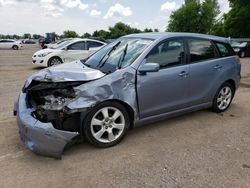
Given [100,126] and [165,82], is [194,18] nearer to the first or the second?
[165,82]

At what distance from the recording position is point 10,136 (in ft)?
14.2

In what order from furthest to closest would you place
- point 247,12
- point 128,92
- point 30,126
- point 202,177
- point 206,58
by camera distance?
point 247,12
point 206,58
point 128,92
point 30,126
point 202,177

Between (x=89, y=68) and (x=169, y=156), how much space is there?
5.79 feet

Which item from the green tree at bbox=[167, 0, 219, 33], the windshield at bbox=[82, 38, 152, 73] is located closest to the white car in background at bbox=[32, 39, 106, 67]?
the windshield at bbox=[82, 38, 152, 73]

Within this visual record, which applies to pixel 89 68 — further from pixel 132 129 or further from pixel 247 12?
pixel 247 12

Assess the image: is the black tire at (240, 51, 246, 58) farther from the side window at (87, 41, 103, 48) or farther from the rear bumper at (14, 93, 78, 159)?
the rear bumper at (14, 93, 78, 159)

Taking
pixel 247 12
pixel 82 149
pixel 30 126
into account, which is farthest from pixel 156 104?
pixel 247 12

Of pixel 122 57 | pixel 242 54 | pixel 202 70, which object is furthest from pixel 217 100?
pixel 242 54

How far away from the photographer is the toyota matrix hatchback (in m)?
3.60

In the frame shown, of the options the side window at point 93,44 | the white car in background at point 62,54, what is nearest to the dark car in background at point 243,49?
the side window at point 93,44

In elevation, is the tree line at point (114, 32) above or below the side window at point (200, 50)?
above

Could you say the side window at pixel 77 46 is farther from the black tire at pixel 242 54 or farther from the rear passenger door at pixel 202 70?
the black tire at pixel 242 54

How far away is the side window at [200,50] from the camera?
4.80 metres

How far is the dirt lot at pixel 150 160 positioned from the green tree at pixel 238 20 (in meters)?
35.7
